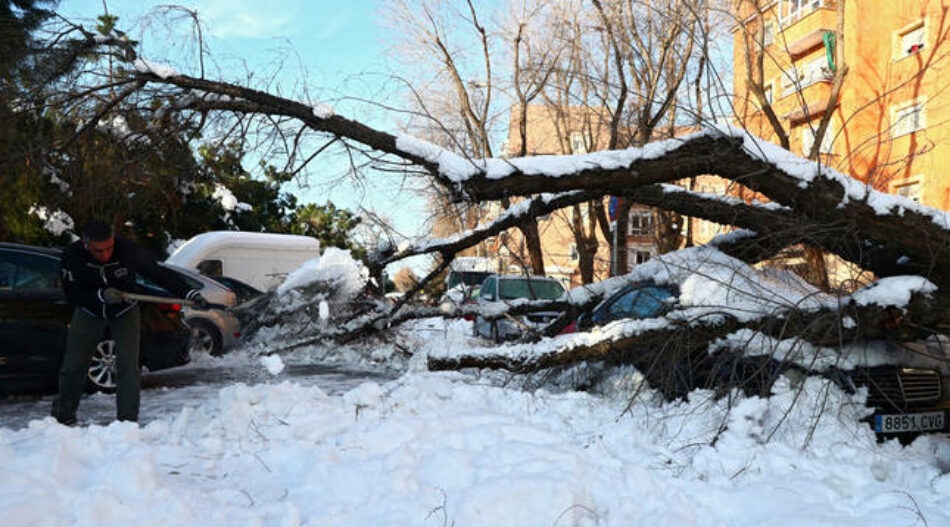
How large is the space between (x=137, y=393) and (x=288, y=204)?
29.9 meters

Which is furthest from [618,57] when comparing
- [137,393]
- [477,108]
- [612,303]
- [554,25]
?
[137,393]

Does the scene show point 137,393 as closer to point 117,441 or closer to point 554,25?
point 117,441

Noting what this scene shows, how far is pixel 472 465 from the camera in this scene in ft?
12.2

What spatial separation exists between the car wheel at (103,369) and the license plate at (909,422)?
6982 mm

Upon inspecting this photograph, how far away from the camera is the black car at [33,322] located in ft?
20.3

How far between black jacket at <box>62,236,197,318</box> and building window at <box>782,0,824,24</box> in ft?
82.7

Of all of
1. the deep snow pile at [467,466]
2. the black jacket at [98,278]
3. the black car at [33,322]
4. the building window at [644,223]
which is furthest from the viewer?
the building window at [644,223]

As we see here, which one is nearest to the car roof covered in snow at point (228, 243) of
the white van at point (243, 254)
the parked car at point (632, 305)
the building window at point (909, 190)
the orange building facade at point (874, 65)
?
the white van at point (243, 254)

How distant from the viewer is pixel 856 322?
→ 4.80 metres

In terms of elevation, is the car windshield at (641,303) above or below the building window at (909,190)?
below

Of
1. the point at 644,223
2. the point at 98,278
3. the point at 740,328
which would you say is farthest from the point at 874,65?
the point at 98,278

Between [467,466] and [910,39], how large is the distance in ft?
80.2

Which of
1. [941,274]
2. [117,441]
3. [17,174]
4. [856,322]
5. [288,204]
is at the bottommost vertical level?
[117,441]

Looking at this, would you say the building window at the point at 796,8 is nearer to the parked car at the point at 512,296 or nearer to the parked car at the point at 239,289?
the parked car at the point at 512,296
